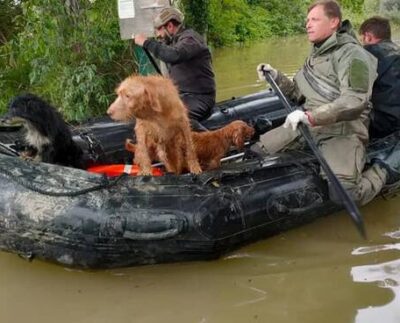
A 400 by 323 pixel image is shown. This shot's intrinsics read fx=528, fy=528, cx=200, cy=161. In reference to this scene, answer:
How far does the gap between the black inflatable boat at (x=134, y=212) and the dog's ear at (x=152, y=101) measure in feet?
1.78

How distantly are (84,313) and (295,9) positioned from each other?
3116 centimetres

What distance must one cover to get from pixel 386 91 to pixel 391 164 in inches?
31.5

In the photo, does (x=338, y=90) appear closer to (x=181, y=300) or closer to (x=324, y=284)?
(x=324, y=284)

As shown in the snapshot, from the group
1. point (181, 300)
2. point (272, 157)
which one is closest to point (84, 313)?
point (181, 300)

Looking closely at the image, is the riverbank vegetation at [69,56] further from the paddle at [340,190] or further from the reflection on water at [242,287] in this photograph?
the paddle at [340,190]

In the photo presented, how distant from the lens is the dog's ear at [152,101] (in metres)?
3.97

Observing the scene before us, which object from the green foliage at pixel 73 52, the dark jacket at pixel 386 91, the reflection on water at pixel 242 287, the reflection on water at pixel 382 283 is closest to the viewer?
the reflection on water at pixel 382 283

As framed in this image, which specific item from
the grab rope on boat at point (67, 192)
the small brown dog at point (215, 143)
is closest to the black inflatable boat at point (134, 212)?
the grab rope on boat at point (67, 192)

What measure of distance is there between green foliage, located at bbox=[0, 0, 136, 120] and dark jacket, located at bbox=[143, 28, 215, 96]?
1603 millimetres

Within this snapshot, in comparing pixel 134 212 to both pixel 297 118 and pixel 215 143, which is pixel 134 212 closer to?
pixel 215 143

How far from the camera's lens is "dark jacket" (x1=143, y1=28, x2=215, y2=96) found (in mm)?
5277

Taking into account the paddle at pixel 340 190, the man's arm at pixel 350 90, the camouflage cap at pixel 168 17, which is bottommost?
the paddle at pixel 340 190

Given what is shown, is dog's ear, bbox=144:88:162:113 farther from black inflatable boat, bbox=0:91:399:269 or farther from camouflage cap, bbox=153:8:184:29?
camouflage cap, bbox=153:8:184:29

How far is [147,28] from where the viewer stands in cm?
660
